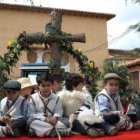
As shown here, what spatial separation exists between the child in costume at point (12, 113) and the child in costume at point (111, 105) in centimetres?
90

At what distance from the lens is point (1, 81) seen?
17.3 feet

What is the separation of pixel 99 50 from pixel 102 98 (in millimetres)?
15067

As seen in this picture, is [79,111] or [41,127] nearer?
[41,127]

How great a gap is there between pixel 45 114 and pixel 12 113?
375mm

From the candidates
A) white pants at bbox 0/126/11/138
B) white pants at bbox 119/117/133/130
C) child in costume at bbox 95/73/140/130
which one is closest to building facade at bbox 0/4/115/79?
child in costume at bbox 95/73/140/130

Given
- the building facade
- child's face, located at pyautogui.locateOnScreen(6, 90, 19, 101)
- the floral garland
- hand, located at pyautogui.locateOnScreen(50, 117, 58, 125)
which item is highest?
the building facade

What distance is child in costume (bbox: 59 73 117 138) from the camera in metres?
2.88

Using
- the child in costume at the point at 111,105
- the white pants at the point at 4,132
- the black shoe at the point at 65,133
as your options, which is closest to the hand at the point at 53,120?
the black shoe at the point at 65,133

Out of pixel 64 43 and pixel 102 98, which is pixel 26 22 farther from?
pixel 102 98

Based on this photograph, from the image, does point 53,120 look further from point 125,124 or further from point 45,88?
point 125,124

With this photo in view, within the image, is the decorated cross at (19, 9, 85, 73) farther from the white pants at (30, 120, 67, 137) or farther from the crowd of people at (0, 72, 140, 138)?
the white pants at (30, 120, 67, 137)

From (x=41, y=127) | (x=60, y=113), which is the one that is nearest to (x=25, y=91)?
(x=60, y=113)

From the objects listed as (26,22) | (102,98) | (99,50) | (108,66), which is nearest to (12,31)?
(26,22)

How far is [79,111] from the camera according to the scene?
10.5 ft
